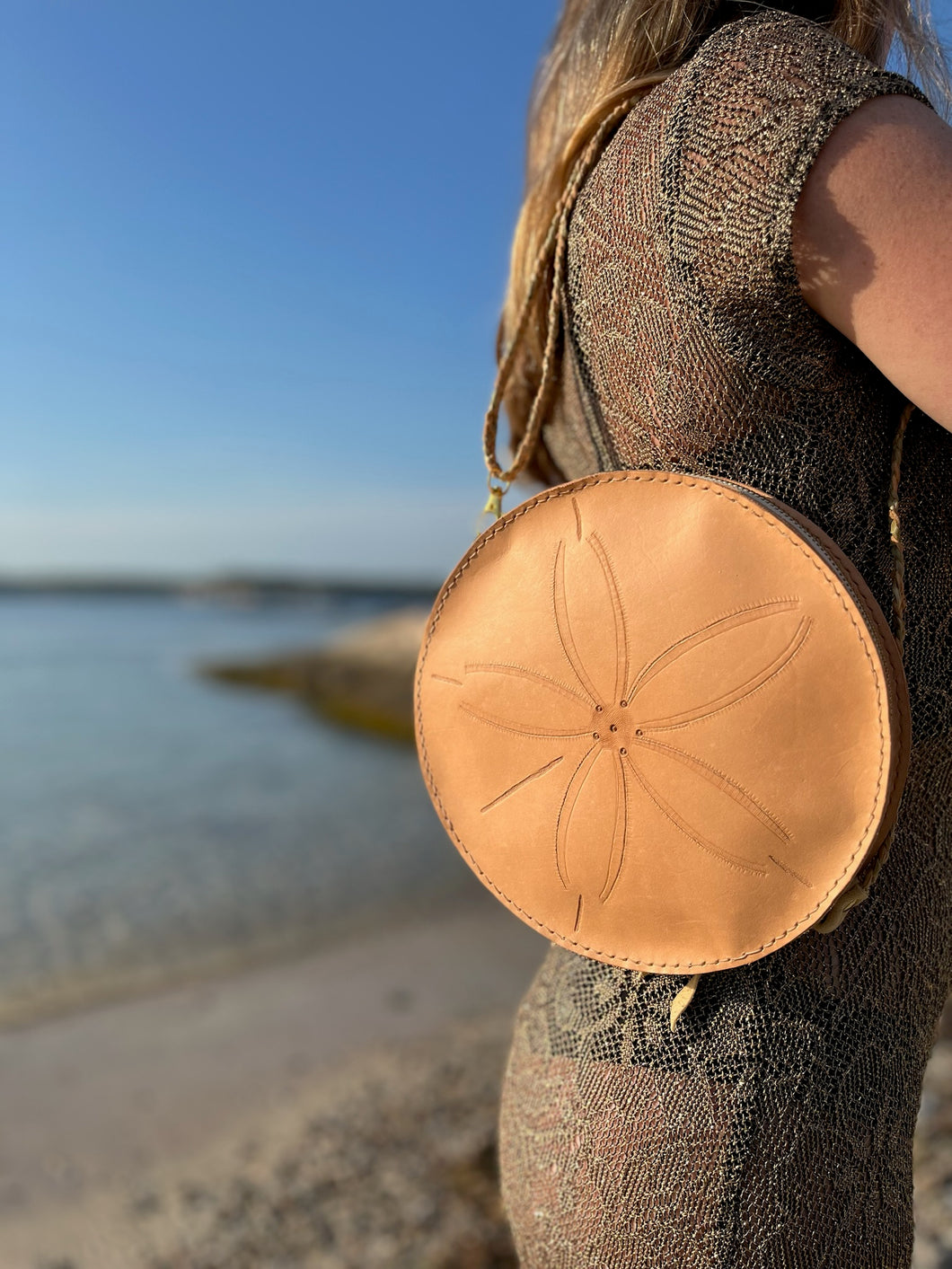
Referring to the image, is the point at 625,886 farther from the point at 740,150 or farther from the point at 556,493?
the point at 740,150

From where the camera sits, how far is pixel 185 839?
746cm

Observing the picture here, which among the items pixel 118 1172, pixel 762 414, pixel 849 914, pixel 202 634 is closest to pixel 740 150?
pixel 762 414

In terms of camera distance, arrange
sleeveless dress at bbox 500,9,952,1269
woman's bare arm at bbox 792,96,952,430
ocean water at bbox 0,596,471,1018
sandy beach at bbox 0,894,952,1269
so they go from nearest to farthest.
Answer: woman's bare arm at bbox 792,96,952,430, sleeveless dress at bbox 500,9,952,1269, sandy beach at bbox 0,894,952,1269, ocean water at bbox 0,596,471,1018

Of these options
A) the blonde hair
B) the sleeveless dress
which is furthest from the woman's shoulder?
the blonde hair

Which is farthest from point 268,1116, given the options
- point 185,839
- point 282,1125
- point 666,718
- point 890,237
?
point 890,237

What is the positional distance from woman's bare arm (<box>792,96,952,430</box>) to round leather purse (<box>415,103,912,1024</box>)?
167mm

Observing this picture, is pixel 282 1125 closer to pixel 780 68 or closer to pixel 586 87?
pixel 586 87

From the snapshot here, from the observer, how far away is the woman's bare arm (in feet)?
2.46

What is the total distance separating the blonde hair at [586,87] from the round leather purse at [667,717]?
0.05m

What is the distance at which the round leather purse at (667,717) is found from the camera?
844 millimetres

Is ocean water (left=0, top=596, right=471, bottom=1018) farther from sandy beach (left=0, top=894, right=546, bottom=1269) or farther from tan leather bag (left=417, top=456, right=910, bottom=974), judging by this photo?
tan leather bag (left=417, top=456, right=910, bottom=974)

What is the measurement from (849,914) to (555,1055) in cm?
35

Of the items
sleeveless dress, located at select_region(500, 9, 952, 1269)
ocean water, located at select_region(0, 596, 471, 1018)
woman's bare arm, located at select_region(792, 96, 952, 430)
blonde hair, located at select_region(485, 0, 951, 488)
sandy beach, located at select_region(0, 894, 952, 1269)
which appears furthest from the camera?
ocean water, located at select_region(0, 596, 471, 1018)

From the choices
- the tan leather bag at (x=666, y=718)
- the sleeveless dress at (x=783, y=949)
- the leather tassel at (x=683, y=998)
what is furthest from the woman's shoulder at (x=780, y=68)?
the leather tassel at (x=683, y=998)
